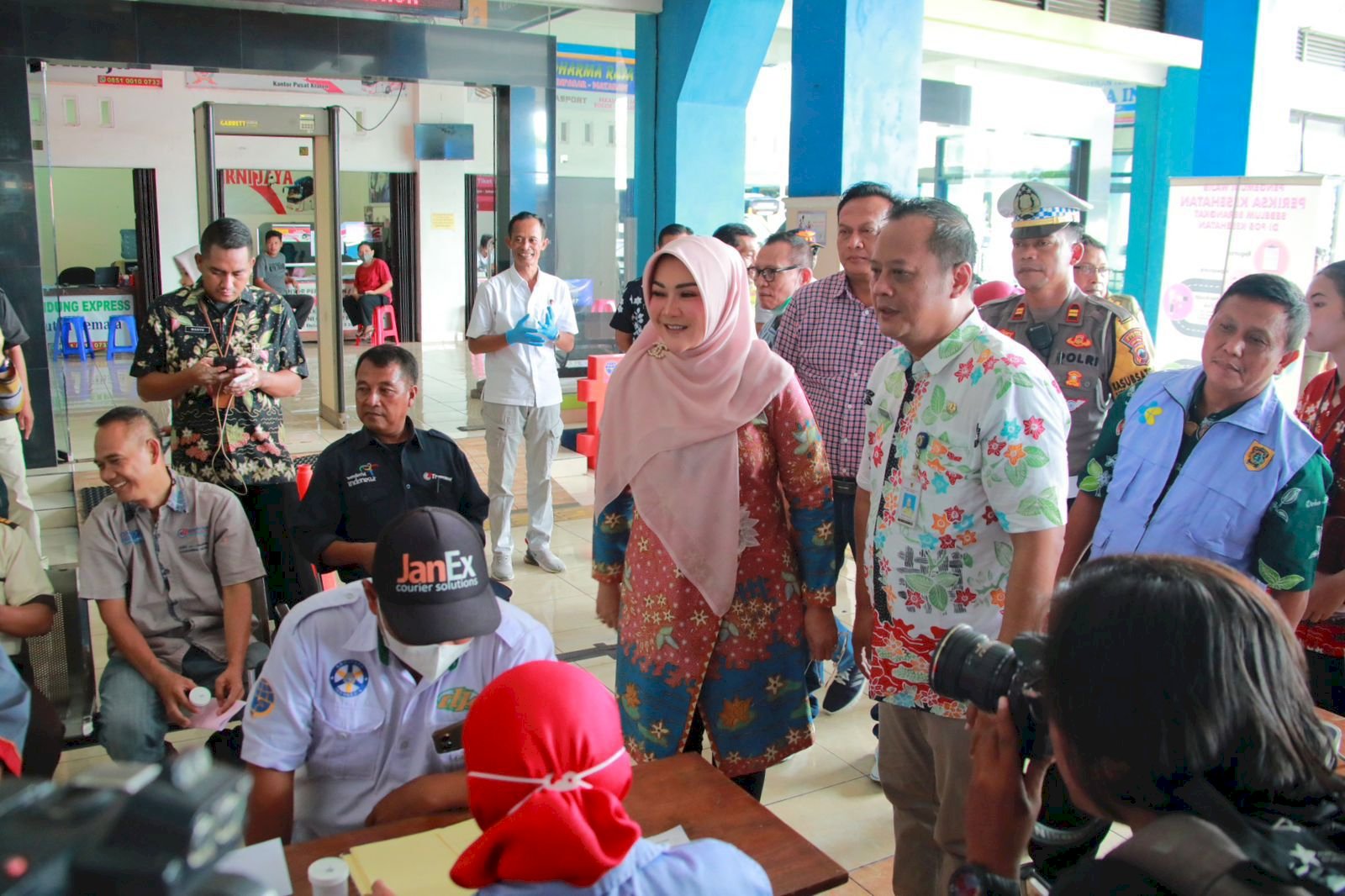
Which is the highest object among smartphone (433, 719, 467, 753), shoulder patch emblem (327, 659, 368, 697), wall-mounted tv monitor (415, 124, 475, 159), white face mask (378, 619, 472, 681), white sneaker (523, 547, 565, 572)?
wall-mounted tv monitor (415, 124, 475, 159)

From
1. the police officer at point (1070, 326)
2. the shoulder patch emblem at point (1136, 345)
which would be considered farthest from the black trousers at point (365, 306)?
the shoulder patch emblem at point (1136, 345)

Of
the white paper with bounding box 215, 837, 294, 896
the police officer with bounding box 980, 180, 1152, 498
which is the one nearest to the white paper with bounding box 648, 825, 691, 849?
the white paper with bounding box 215, 837, 294, 896

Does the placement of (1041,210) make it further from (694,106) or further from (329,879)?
(694,106)

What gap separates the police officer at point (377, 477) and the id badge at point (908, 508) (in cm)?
Result: 136

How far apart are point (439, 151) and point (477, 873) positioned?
13395 mm

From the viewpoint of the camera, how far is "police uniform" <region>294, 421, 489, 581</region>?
2.89m

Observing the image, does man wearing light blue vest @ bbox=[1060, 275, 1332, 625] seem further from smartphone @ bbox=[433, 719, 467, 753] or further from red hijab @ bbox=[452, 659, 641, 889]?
red hijab @ bbox=[452, 659, 641, 889]

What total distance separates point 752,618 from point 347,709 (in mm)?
887

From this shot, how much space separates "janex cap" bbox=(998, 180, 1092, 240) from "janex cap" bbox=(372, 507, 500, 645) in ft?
7.19

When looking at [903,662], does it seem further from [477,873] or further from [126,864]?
[126,864]

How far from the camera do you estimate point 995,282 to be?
411 centimetres

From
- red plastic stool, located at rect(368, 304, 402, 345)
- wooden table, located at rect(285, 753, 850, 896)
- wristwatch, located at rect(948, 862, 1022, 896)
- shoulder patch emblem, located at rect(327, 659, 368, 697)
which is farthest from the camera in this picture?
red plastic stool, located at rect(368, 304, 402, 345)

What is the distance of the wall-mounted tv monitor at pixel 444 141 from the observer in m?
13.4

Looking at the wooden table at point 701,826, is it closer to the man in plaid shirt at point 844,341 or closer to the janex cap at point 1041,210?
the man in plaid shirt at point 844,341
